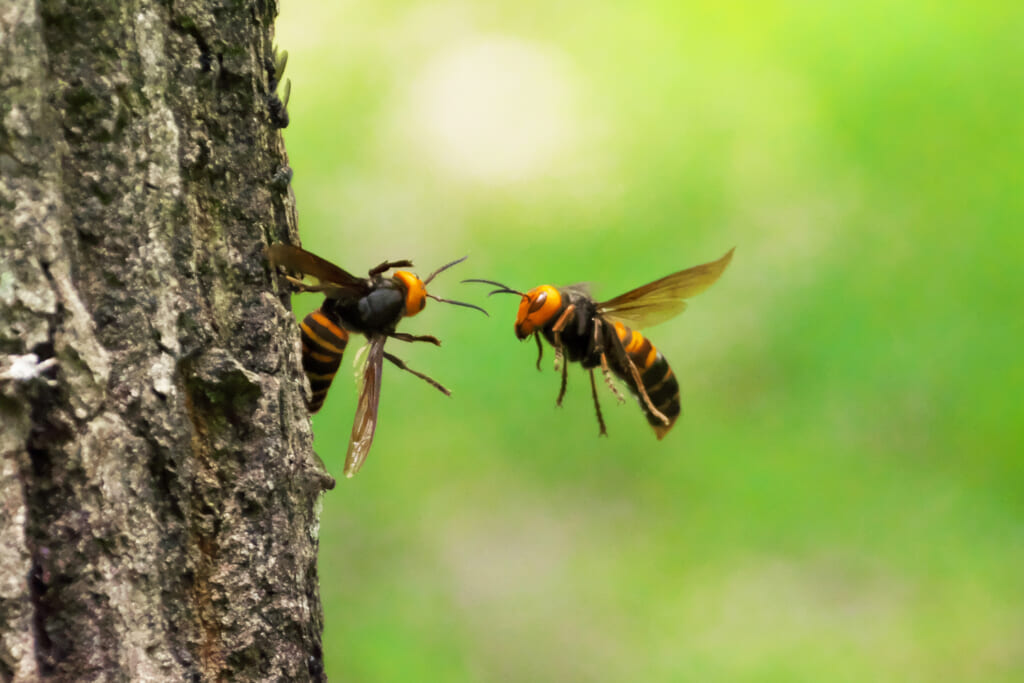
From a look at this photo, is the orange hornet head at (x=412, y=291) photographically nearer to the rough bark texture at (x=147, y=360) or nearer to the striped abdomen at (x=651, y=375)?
the rough bark texture at (x=147, y=360)

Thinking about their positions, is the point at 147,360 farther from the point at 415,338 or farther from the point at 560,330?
the point at 560,330

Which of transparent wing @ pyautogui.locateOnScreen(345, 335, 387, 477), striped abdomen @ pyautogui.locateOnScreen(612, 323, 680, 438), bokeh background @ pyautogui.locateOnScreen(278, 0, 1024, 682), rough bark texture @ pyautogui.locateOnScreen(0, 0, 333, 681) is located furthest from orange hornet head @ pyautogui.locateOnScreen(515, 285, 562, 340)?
bokeh background @ pyautogui.locateOnScreen(278, 0, 1024, 682)

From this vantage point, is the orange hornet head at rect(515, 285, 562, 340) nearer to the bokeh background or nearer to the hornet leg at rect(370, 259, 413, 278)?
the hornet leg at rect(370, 259, 413, 278)

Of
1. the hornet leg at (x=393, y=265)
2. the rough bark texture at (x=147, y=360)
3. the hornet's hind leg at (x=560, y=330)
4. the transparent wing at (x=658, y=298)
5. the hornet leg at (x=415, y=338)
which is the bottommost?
the rough bark texture at (x=147, y=360)

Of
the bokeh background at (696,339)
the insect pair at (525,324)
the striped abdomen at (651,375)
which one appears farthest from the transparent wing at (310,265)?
the bokeh background at (696,339)

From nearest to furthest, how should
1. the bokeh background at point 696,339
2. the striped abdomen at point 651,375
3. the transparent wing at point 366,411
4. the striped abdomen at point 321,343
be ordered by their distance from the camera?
the transparent wing at point 366,411, the striped abdomen at point 321,343, the striped abdomen at point 651,375, the bokeh background at point 696,339
